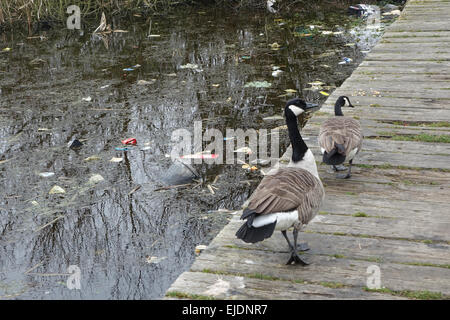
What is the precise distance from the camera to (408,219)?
3.14 meters

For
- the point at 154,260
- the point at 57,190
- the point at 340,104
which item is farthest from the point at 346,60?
the point at 154,260

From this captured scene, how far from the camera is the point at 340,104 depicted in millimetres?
4543

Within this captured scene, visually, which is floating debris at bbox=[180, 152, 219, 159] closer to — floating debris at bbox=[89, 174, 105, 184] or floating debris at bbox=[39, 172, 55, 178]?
floating debris at bbox=[89, 174, 105, 184]

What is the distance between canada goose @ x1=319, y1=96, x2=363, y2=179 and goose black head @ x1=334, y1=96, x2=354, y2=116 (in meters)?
0.47

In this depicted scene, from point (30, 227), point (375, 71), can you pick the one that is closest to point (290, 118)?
point (30, 227)

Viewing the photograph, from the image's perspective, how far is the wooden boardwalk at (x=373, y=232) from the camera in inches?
102

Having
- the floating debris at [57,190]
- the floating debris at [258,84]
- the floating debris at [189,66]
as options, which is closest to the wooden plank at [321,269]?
the floating debris at [57,190]

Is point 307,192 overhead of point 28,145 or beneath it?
overhead

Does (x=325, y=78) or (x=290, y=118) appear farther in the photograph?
(x=325, y=78)

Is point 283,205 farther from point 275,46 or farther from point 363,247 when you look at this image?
point 275,46

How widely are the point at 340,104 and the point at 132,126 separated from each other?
2224 mm

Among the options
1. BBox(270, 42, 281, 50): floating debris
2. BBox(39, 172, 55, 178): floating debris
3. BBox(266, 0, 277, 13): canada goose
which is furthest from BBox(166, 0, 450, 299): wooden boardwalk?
BBox(266, 0, 277, 13): canada goose
